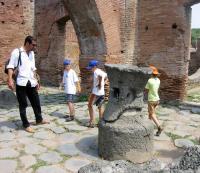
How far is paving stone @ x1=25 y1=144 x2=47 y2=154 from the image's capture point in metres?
4.81

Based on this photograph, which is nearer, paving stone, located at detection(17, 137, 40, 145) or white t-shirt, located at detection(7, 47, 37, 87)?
paving stone, located at detection(17, 137, 40, 145)

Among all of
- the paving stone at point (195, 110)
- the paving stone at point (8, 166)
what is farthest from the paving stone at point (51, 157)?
the paving stone at point (195, 110)

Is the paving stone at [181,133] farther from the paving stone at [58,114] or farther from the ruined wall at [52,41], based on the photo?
the ruined wall at [52,41]

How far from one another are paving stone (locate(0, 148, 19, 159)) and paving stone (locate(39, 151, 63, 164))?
39 cm

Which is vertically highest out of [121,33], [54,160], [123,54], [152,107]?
[121,33]

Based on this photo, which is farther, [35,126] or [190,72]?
[190,72]

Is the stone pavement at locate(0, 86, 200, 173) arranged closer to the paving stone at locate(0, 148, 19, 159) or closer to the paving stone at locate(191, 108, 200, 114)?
the paving stone at locate(0, 148, 19, 159)

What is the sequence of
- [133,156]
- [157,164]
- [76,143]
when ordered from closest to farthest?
[157,164], [133,156], [76,143]

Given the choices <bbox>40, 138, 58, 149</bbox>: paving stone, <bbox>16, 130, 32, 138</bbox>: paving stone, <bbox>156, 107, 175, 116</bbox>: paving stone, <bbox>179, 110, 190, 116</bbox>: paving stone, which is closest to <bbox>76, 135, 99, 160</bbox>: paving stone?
<bbox>40, 138, 58, 149</bbox>: paving stone

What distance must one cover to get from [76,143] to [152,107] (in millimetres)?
1588

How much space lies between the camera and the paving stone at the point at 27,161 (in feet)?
14.2

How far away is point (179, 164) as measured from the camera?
6.50 feet

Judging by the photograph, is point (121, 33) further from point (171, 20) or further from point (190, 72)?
point (190, 72)

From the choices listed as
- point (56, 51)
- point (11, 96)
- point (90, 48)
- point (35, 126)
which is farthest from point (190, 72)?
point (35, 126)
